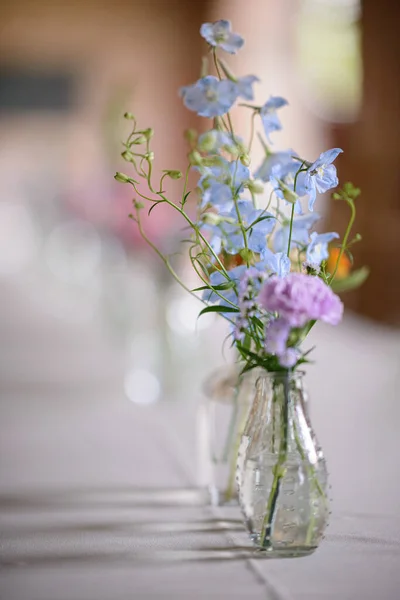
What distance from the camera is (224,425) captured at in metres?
1.01

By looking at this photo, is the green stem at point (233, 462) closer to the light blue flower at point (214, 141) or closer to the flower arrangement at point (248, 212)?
the flower arrangement at point (248, 212)

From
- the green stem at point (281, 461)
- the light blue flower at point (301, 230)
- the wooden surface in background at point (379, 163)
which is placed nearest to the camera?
the green stem at point (281, 461)

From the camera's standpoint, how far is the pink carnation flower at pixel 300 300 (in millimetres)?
632

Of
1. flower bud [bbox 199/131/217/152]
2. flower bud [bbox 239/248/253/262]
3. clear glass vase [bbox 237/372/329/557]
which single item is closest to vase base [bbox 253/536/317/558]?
clear glass vase [bbox 237/372/329/557]

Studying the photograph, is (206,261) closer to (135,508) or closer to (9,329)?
(135,508)

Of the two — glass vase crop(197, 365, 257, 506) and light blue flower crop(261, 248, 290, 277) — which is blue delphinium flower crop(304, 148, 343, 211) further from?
glass vase crop(197, 365, 257, 506)

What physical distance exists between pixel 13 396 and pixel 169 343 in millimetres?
324

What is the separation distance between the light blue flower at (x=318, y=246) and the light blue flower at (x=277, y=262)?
2.0 inches

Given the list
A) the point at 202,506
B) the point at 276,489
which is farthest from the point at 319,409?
the point at 276,489

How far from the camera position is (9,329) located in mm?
2434

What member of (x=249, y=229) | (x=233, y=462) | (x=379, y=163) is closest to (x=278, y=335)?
(x=249, y=229)

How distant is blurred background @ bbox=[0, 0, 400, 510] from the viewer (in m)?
1.33

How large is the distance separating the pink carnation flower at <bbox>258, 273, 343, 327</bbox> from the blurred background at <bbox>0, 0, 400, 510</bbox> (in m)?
0.40

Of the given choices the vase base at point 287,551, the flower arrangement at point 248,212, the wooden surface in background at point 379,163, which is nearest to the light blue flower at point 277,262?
the flower arrangement at point 248,212
